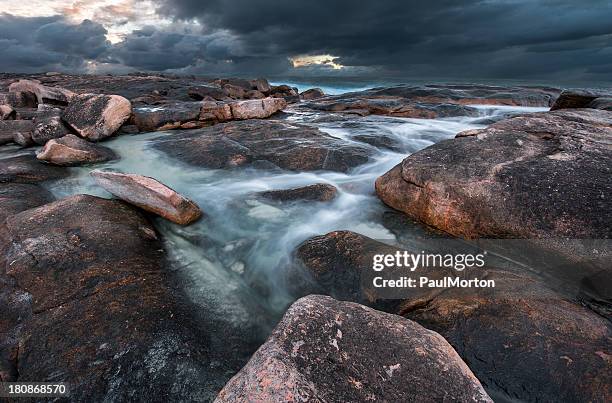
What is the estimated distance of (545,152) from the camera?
15.9 feet

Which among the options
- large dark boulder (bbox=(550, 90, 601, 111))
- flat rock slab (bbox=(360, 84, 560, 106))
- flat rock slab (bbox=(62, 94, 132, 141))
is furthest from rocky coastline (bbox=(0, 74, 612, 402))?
flat rock slab (bbox=(360, 84, 560, 106))

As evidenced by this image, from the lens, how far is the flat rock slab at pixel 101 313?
2.83 metres

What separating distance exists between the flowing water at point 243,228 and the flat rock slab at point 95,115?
1.82 m

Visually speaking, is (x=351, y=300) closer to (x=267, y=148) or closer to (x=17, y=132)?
(x=267, y=148)

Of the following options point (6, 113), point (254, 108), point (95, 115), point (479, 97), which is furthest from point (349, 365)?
point (479, 97)

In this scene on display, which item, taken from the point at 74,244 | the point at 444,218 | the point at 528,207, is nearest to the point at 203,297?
the point at 74,244

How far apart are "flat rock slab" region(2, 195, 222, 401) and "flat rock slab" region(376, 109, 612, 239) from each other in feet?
11.0

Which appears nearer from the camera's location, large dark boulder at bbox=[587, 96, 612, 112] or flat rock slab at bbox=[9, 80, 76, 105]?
large dark boulder at bbox=[587, 96, 612, 112]

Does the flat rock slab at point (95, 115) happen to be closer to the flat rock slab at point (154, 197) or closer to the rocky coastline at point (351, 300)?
the rocky coastline at point (351, 300)

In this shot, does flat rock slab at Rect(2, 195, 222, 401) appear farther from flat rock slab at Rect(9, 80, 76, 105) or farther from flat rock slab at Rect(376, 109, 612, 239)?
flat rock slab at Rect(9, 80, 76, 105)

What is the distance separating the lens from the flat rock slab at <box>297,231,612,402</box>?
8.88 feet

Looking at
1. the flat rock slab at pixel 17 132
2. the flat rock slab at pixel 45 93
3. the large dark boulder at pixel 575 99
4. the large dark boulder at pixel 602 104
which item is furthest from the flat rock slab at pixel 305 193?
the flat rock slab at pixel 45 93

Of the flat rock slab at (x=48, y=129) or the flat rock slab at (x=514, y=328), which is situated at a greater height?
the flat rock slab at (x=48, y=129)

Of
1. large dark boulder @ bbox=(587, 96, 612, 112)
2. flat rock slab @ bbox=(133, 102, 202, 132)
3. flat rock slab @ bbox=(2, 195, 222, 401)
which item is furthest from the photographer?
flat rock slab @ bbox=(133, 102, 202, 132)
